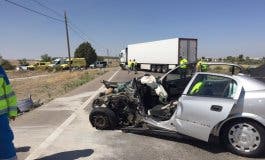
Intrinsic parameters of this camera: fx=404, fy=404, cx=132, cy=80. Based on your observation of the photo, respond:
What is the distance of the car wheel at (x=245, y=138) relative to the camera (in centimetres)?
634

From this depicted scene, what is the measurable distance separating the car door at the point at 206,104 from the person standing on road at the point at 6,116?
3048 millimetres

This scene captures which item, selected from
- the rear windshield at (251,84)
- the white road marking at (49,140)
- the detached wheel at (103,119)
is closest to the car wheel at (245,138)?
the rear windshield at (251,84)

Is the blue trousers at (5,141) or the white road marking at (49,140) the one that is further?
the white road marking at (49,140)

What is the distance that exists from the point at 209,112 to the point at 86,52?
106 meters

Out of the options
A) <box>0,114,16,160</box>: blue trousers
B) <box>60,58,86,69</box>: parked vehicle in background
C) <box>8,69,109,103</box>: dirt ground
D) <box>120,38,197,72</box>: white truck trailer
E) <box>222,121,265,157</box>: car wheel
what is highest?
<box>0,114,16,160</box>: blue trousers

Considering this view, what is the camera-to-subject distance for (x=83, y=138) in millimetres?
8203

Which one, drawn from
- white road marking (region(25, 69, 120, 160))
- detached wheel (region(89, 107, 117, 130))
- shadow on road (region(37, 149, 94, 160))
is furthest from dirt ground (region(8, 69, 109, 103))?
shadow on road (region(37, 149, 94, 160))

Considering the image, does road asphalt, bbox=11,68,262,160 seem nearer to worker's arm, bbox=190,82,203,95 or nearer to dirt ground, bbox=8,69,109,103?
worker's arm, bbox=190,82,203,95

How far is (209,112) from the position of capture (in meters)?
6.66

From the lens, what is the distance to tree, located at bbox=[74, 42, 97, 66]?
111 m

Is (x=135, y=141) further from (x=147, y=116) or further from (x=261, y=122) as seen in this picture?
(x=261, y=122)

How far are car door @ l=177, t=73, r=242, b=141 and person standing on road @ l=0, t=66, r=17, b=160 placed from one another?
120 inches

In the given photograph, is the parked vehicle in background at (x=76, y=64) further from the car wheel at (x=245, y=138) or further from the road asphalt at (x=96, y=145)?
the car wheel at (x=245, y=138)

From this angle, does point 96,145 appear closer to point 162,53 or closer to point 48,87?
point 48,87
